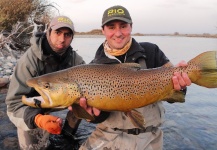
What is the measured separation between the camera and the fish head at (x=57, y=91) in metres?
2.88

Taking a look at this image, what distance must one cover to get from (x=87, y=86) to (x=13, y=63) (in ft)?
30.3

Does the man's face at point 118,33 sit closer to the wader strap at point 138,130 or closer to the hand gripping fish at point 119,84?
the hand gripping fish at point 119,84

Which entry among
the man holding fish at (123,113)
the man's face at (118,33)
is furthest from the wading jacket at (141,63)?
the man's face at (118,33)

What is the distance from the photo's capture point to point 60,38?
14.6 feet

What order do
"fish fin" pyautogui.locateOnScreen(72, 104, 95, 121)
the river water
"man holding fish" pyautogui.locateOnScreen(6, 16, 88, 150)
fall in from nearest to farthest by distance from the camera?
"fish fin" pyautogui.locateOnScreen(72, 104, 95, 121), "man holding fish" pyautogui.locateOnScreen(6, 16, 88, 150), the river water

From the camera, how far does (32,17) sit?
1892 cm

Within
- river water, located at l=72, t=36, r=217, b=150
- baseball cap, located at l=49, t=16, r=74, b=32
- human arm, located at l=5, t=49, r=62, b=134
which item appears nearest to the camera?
human arm, located at l=5, t=49, r=62, b=134

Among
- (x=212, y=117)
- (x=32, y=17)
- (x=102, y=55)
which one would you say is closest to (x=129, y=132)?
(x=102, y=55)

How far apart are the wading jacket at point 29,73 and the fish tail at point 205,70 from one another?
Result: 2.26 m

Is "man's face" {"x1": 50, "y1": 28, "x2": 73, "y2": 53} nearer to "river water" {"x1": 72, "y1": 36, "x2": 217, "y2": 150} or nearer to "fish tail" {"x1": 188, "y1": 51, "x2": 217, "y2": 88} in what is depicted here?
"fish tail" {"x1": 188, "y1": 51, "x2": 217, "y2": 88}

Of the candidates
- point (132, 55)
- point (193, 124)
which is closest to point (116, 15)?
point (132, 55)

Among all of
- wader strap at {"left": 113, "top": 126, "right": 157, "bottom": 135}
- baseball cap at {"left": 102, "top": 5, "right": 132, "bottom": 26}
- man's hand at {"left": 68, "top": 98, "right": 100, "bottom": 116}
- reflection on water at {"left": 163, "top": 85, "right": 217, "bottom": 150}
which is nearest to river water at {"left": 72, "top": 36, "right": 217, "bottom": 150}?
reflection on water at {"left": 163, "top": 85, "right": 217, "bottom": 150}

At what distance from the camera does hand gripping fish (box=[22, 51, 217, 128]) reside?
113 inches

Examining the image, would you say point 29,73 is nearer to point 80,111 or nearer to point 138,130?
point 80,111
